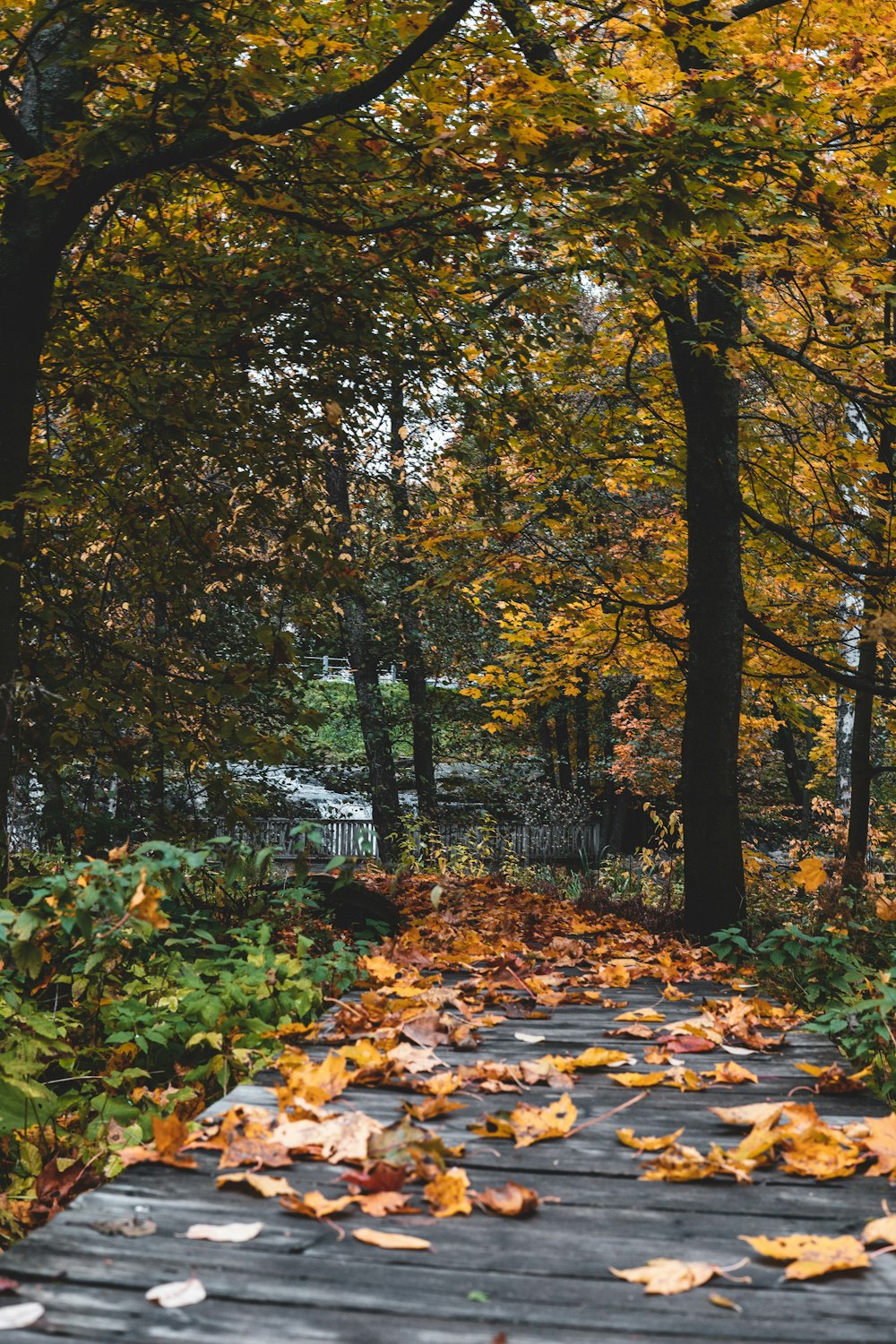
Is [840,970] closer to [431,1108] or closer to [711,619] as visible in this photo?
[711,619]

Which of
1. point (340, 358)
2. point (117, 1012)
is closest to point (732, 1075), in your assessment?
point (117, 1012)

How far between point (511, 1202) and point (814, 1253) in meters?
0.60

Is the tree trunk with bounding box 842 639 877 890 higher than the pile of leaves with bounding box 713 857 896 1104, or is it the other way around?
the tree trunk with bounding box 842 639 877 890

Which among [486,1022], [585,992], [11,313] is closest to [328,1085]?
[486,1022]

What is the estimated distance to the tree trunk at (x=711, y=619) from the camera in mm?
6543

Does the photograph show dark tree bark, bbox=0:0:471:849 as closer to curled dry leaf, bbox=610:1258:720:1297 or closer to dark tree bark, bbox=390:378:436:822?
curled dry leaf, bbox=610:1258:720:1297

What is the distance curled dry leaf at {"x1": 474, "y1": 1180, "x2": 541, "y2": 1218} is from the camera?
211 cm

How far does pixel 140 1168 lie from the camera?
236 cm

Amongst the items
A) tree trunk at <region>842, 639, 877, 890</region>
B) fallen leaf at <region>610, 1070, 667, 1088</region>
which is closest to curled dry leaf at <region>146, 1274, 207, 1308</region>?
fallen leaf at <region>610, 1070, 667, 1088</region>

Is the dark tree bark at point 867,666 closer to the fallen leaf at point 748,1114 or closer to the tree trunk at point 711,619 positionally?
the tree trunk at point 711,619

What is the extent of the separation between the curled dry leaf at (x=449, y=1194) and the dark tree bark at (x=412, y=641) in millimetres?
11294

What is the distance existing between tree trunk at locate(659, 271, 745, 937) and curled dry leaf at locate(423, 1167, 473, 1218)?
4626mm

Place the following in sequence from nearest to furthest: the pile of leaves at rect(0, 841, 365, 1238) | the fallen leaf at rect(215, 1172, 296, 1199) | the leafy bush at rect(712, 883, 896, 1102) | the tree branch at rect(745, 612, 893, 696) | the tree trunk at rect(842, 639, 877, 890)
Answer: the fallen leaf at rect(215, 1172, 296, 1199), the pile of leaves at rect(0, 841, 365, 1238), the leafy bush at rect(712, 883, 896, 1102), the tree branch at rect(745, 612, 893, 696), the tree trunk at rect(842, 639, 877, 890)

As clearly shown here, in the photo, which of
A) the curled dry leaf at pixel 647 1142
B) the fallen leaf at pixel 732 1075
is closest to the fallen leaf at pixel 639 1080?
the fallen leaf at pixel 732 1075
